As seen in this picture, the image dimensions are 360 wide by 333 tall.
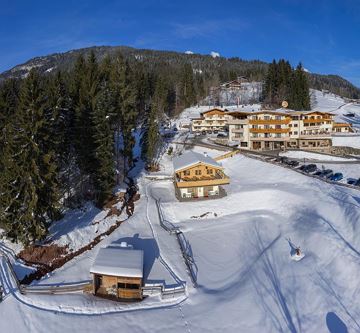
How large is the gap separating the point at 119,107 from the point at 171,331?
35.2 metres

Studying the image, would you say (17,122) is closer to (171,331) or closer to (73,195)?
(73,195)

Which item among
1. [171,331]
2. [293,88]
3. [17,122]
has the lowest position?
[171,331]

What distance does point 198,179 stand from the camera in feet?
156

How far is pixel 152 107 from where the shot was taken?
57.8 metres

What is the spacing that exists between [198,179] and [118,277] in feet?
74.6

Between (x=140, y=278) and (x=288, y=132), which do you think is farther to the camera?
(x=288, y=132)

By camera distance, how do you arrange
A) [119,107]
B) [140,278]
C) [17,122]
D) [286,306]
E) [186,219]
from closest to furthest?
[286,306] → [140,278] → [17,122] → [186,219] → [119,107]

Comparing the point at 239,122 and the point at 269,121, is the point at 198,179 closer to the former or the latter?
the point at 239,122

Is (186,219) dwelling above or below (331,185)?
below

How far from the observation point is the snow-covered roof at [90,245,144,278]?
87.1 ft

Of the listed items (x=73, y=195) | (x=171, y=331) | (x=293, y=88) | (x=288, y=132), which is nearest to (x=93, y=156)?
(x=73, y=195)

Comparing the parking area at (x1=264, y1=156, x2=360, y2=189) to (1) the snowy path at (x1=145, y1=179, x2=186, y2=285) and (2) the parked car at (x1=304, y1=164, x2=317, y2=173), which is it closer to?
(2) the parked car at (x1=304, y1=164, x2=317, y2=173)

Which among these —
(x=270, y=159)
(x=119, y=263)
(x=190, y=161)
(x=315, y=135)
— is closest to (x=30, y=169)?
(x=119, y=263)

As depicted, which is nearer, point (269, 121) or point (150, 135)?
point (150, 135)
